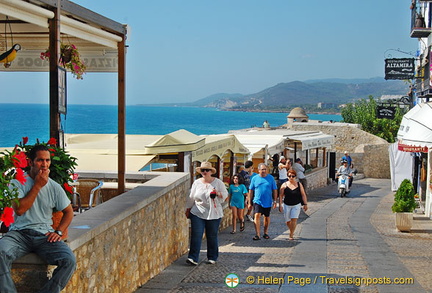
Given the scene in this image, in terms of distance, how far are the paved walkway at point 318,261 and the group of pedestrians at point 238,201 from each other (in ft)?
1.07

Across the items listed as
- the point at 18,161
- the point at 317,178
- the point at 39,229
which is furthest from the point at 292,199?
the point at 317,178

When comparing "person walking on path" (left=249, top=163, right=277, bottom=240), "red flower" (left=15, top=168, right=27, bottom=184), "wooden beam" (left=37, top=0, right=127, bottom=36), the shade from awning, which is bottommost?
"person walking on path" (left=249, top=163, right=277, bottom=240)

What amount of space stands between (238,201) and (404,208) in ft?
12.6

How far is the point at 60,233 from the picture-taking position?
203 inches

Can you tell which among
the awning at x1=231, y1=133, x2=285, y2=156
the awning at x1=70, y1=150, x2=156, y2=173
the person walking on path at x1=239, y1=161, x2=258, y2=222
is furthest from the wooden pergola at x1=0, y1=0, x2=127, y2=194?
the awning at x1=231, y1=133, x2=285, y2=156

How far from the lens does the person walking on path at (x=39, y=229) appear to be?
4875 millimetres

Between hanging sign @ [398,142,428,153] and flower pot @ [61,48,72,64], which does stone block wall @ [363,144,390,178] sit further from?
flower pot @ [61,48,72,64]

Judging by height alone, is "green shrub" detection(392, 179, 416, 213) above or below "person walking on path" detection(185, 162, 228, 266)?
below

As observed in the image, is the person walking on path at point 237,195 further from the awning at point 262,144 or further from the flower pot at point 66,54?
the awning at point 262,144

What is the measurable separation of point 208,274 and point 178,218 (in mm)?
1392

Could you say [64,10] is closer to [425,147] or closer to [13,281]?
[13,281]

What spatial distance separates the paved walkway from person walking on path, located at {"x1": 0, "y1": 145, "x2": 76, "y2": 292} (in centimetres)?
252

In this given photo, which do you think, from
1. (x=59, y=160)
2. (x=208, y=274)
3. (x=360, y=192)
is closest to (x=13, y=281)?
(x=59, y=160)

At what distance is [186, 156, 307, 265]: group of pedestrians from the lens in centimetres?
923
